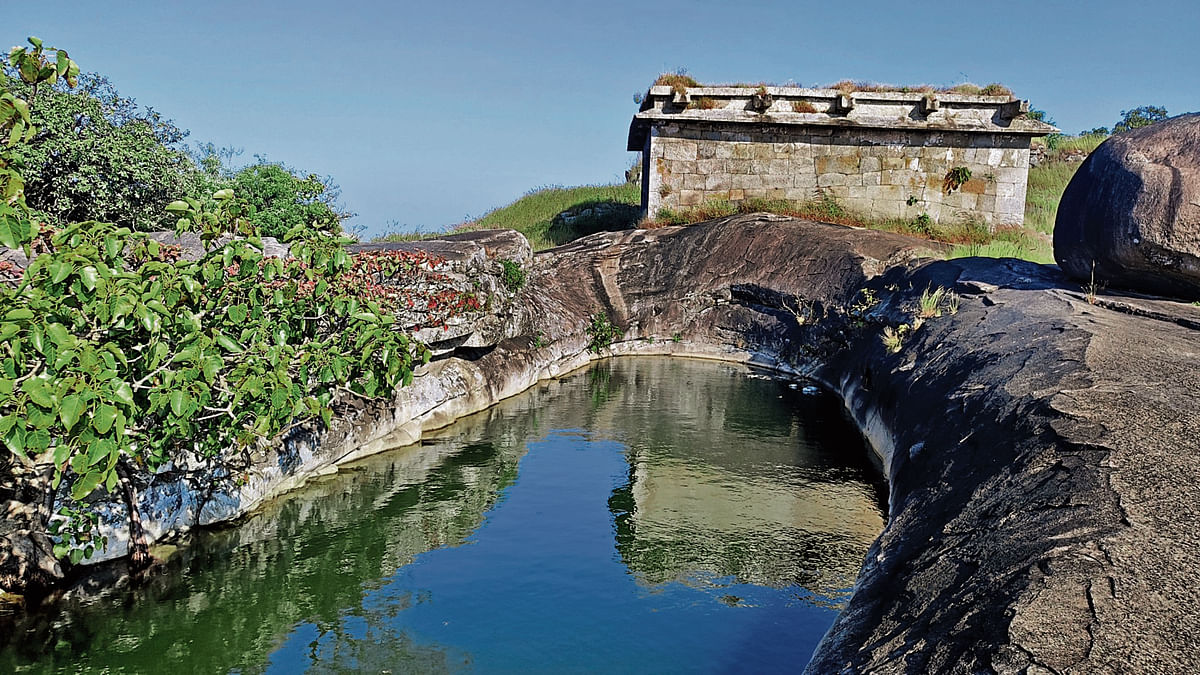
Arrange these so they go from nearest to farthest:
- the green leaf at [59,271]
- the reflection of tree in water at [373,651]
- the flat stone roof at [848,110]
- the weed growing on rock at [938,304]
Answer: the green leaf at [59,271]
the reflection of tree in water at [373,651]
the weed growing on rock at [938,304]
the flat stone roof at [848,110]

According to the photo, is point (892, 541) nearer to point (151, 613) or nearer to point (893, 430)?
point (893, 430)

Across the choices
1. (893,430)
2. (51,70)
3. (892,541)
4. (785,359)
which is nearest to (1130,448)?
(892,541)

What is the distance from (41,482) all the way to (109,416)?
7.96 feet

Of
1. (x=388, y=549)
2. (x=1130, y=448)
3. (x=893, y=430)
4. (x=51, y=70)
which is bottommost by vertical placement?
(x=388, y=549)

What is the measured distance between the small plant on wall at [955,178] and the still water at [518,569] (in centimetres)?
1308

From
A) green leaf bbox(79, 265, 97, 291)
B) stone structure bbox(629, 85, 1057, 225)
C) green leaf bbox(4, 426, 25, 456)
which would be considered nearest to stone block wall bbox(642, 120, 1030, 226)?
stone structure bbox(629, 85, 1057, 225)

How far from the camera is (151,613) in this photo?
261 inches

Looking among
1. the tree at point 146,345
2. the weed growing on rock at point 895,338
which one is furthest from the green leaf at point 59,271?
the weed growing on rock at point 895,338

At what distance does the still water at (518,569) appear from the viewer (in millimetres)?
6109

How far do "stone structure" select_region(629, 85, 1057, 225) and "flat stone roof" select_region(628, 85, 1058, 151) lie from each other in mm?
28

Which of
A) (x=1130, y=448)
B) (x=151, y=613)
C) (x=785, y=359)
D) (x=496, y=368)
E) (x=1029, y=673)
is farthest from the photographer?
(x=785, y=359)

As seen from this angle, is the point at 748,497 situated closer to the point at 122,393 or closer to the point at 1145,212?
the point at 1145,212

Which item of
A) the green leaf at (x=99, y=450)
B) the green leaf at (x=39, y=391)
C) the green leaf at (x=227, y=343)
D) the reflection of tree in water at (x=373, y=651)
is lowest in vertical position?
the reflection of tree in water at (x=373, y=651)

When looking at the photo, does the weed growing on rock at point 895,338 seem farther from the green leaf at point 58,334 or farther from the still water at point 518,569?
the green leaf at point 58,334
